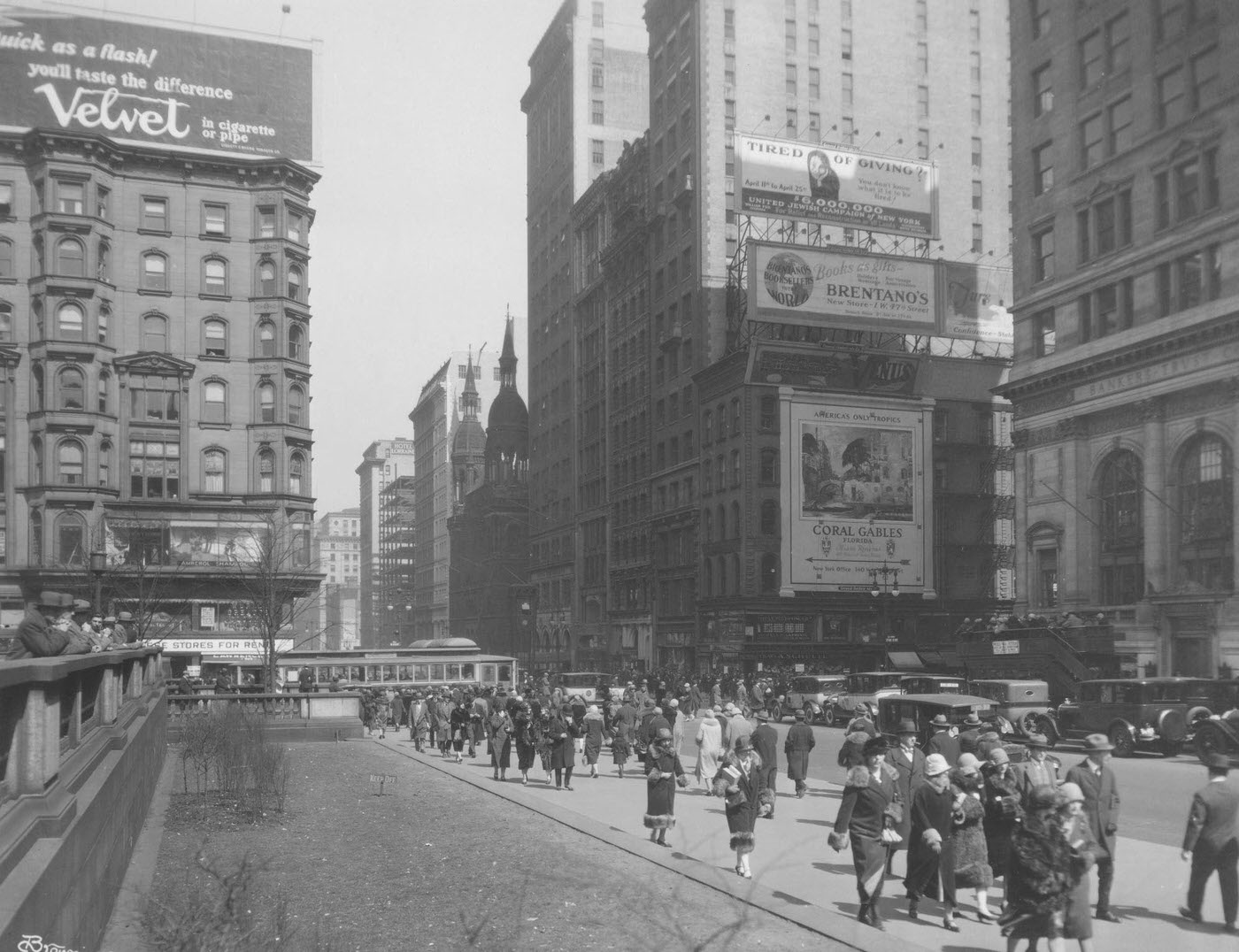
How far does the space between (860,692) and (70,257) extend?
4549cm

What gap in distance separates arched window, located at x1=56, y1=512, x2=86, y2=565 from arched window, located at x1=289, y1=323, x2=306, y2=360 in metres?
13.7

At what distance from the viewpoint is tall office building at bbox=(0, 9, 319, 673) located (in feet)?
212

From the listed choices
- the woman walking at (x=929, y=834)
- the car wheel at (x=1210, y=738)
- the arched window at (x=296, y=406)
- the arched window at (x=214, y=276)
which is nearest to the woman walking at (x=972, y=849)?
the woman walking at (x=929, y=834)

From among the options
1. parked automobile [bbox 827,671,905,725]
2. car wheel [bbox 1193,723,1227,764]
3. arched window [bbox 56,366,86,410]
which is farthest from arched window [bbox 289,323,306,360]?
car wheel [bbox 1193,723,1227,764]

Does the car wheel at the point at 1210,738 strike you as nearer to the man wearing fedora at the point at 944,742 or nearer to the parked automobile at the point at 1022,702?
the parked automobile at the point at 1022,702

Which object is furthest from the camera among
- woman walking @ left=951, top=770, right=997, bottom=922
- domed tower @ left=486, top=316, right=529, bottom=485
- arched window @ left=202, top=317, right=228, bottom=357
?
domed tower @ left=486, top=316, right=529, bottom=485

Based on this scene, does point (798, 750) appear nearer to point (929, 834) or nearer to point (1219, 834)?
point (929, 834)

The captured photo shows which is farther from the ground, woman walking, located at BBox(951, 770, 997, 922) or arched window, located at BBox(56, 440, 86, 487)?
arched window, located at BBox(56, 440, 86, 487)

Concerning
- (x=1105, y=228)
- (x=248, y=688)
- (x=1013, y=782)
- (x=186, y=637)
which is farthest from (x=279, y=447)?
(x=1013, y=782)

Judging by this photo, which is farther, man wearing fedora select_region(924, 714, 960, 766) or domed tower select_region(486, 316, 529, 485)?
domed tower select_region(486, 316, 529, 485)

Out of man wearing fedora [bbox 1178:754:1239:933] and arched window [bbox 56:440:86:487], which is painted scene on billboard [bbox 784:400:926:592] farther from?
man wearing fedora [bbox 1178:754:1239:933]

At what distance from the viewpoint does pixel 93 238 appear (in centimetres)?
6525

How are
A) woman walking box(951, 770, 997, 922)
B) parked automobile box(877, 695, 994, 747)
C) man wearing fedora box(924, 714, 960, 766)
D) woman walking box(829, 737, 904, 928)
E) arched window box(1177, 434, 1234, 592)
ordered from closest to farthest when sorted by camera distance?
1. woman walking box(829, 737, 904, 928)
2. woman walking box(951, 770, 997, 922)
3. man wearing fedora box(924, 714, 960, 766)
4. parked automobile box(877, 695, 994, 747)
5. arched window box(1177, 434, 1234, 592)

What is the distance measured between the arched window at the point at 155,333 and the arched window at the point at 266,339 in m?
4.81
